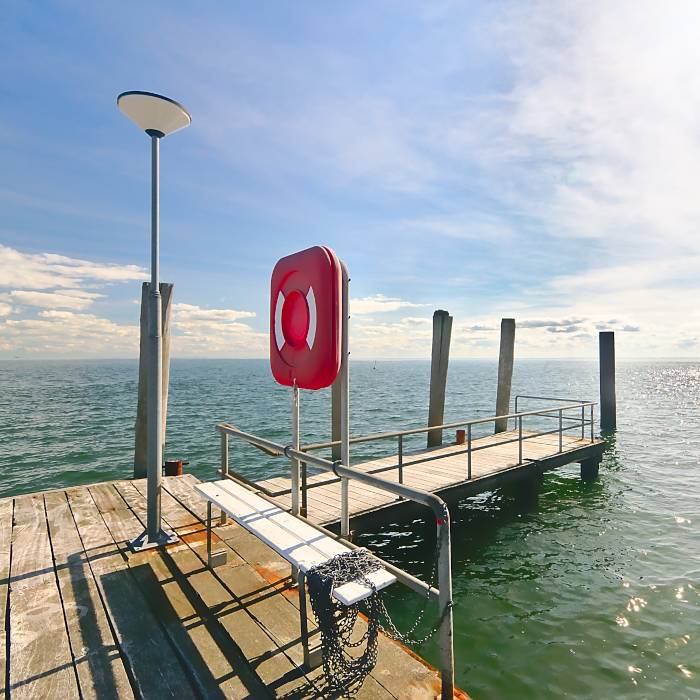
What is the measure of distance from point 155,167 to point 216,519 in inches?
153

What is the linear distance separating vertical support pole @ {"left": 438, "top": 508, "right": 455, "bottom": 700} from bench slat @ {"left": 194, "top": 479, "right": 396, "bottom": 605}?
282 mm

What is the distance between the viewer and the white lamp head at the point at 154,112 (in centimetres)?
408

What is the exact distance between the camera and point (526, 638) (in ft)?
16.7

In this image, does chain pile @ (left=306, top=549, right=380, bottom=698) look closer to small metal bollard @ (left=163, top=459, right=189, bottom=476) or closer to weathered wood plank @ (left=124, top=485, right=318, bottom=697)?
weathered wood plank @ (left=124, top=485, right=318, bottom=697)

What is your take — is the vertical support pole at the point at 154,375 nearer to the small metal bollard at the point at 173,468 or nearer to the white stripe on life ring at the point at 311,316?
the white stripe on life ring at the point at 311,316

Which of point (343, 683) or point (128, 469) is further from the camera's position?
point (128, 469)

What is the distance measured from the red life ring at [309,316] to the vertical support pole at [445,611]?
4.83 feet

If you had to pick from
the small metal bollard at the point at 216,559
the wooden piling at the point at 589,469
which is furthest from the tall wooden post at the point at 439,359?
the small metal bollard at the point at 216,559

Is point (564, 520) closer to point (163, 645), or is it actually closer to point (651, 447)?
point (163, 645)

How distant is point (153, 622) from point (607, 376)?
1831 cm

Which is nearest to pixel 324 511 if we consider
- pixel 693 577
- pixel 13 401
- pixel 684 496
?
pixel 693 577

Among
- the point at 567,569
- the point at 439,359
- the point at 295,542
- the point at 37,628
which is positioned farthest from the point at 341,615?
the point at 439,359

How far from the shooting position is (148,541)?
4.62 meters

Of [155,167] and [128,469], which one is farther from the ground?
[155,167]
